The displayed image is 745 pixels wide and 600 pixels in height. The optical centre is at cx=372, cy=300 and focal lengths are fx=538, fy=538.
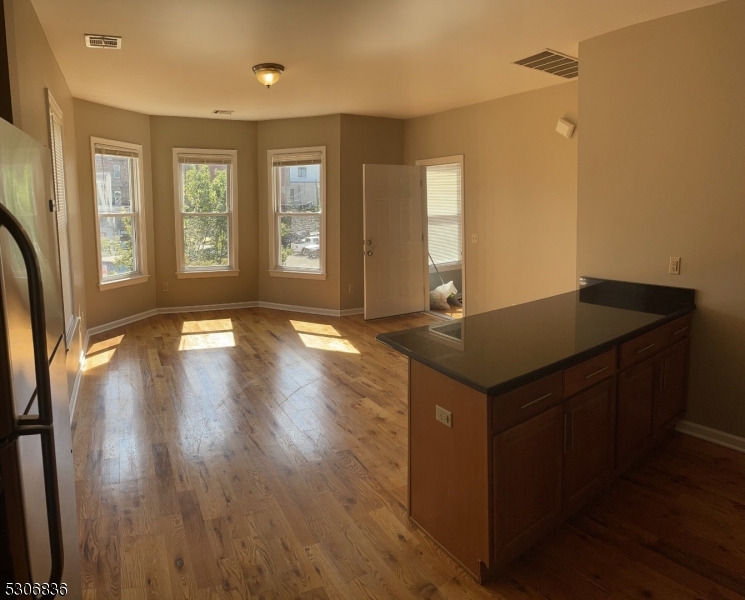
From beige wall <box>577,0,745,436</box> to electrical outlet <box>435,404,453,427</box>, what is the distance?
78.5 inches

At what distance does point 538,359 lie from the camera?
2117 millimetres

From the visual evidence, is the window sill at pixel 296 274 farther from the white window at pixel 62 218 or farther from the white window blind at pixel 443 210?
the white window at pixel 62 218

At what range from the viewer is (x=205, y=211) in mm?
6945

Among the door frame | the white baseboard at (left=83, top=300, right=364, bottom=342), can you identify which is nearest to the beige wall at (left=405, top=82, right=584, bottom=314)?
the door frame

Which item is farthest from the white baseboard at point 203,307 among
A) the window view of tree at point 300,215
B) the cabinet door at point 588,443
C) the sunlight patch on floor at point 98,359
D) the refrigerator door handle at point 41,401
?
the refrigerator door handle at point 41,401

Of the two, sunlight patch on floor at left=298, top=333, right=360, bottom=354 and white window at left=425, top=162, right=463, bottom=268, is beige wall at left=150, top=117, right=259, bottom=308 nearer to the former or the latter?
sunlight patch on floor at left=298, top=333, right=360, bottom=354

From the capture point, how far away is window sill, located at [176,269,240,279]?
22.8ft

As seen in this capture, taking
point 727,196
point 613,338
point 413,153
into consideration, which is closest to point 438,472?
point 613,338

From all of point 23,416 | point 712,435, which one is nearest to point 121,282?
point 23,416

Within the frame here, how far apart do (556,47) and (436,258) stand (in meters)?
4.38

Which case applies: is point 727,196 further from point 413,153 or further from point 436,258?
point 436,258

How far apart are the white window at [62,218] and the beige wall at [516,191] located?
3876 millimetres

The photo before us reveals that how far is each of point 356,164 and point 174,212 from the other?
237cm

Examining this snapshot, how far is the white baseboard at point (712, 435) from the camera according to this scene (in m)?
3.10
